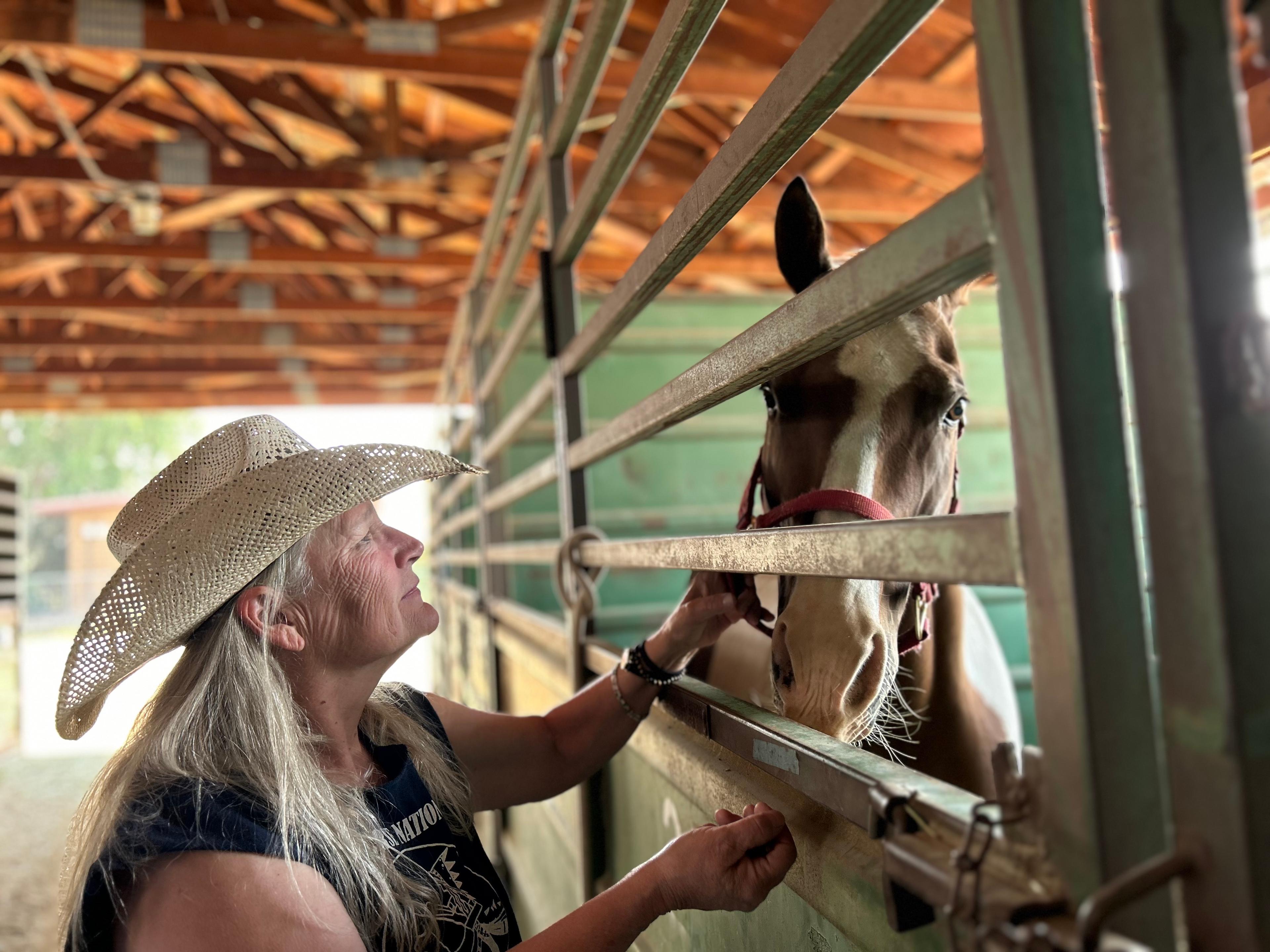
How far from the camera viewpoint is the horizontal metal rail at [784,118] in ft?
1.91

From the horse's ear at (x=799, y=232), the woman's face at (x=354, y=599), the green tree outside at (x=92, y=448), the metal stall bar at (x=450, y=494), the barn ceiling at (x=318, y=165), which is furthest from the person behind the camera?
the green tree outside at (x=92, y=448)

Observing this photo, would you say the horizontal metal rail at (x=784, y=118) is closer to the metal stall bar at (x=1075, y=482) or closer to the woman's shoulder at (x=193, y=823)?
the metal stall bar at (x=1075, y=482)

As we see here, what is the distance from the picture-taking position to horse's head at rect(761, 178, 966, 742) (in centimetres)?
94

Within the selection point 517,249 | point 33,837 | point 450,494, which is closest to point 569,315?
point 517,249

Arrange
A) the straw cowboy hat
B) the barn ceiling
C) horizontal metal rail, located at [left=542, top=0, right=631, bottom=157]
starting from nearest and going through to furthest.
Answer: the straw cowboy hat, horizontal metal rail, located at [left=542, top=0, right=631, bottom=157], the barn ceiling

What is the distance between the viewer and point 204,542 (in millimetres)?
1010

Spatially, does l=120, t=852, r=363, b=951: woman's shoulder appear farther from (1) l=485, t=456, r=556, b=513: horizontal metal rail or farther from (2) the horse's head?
(1) l=485, t=456, r=556, b=513: horizontal metal rail

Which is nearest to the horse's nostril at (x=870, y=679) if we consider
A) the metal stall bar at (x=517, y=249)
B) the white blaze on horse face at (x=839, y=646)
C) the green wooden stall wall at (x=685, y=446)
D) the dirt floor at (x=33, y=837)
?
the white blaze on horse face at (x=839, y=646)

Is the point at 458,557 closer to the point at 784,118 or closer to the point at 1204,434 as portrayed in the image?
the point at 784,118

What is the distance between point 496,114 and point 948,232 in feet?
17.9

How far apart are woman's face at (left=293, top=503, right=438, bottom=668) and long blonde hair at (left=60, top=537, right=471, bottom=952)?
24mm

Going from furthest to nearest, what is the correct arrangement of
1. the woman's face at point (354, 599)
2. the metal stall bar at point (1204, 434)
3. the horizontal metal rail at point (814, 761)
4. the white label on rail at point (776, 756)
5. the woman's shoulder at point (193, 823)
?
the woman's face at point (354, 599)
the woman's shoulder at point (193, 823)
the white label on rail at point (776, 756)
the horizontal metal rail at point (814, 761)
the metal stall bar at point (1204, 434)

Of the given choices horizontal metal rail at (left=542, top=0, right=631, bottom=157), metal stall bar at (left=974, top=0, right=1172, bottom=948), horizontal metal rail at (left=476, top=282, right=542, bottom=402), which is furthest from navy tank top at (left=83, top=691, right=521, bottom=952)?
horizontal metal rail at (left=542, top=0, right=631, bottom=157)

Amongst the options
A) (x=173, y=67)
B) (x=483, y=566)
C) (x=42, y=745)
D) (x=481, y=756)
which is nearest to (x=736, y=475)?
(x=483, y=566)
